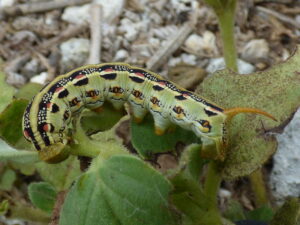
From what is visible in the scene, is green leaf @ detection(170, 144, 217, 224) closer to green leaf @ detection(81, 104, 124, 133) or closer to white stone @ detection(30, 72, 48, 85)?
green leaf @ detection(81, 104, 124, 133)

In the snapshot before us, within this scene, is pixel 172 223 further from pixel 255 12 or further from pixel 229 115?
pixel 255 12

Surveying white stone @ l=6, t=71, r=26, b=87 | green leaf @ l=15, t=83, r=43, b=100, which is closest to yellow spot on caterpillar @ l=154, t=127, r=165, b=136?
green leaf @ l=15, t=83, r=43, b=100

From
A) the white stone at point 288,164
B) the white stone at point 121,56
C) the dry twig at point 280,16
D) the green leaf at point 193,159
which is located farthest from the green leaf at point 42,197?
the dry twig at point 280,16

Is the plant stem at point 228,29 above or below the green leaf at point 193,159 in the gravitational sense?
above

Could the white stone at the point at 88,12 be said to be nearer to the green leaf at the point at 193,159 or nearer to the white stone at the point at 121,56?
the white stone at the point at 121,56

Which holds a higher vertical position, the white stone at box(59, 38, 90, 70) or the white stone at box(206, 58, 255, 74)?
the white stone at box(206, 58, 255, 74)

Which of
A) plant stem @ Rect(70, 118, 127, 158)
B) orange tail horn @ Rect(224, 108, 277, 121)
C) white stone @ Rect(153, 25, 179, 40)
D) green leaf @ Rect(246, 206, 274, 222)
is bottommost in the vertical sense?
green leaf @ Rect(246, 206, 274, 222)
